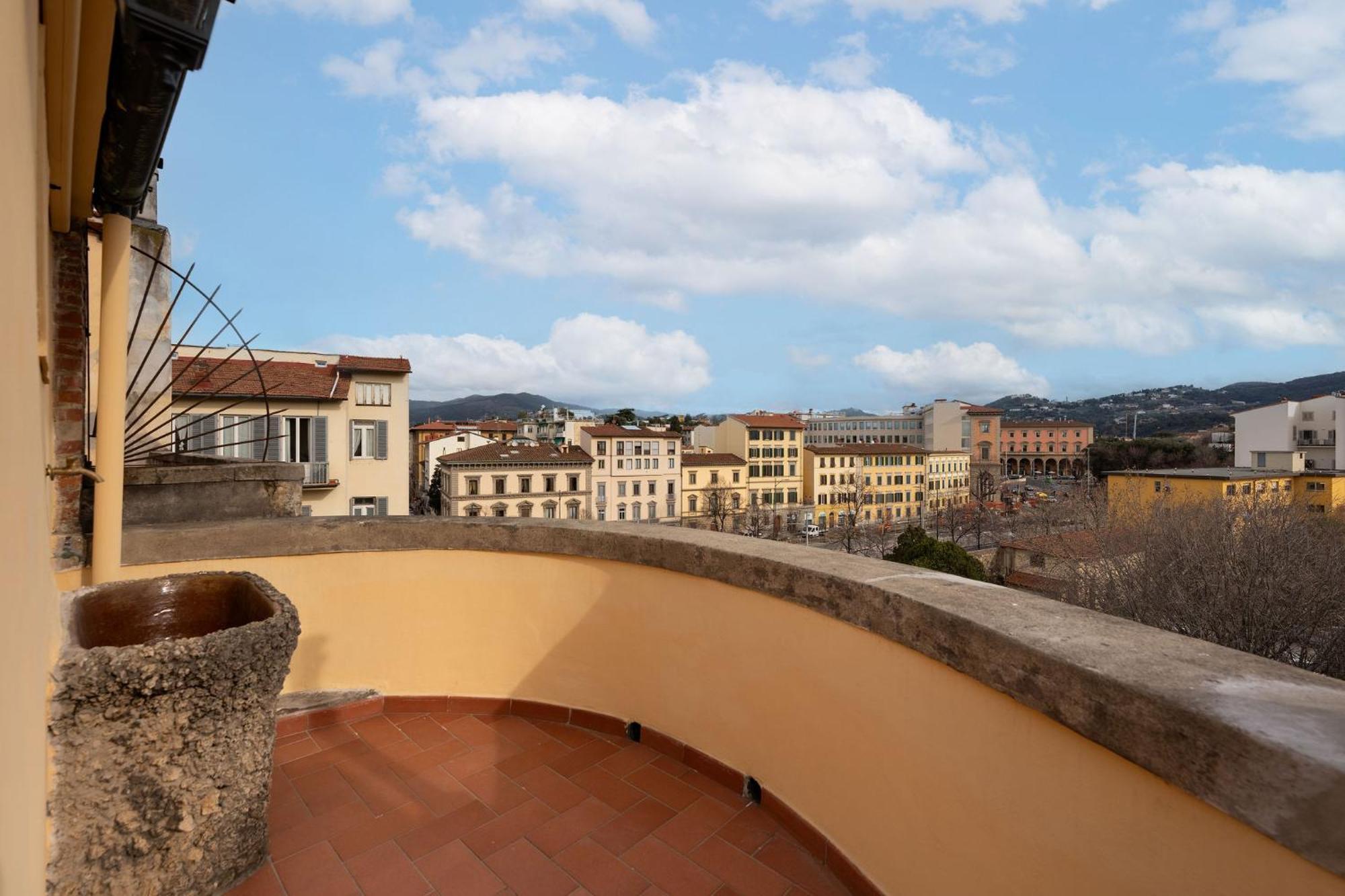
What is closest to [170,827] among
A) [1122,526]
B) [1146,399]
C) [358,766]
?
[358,766]

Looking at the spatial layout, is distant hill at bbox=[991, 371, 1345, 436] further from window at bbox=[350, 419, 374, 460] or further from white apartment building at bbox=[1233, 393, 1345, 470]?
window at bbox=[350, 419, 374, 460]

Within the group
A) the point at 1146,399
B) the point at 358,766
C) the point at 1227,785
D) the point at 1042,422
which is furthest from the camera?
the point at 1146,399

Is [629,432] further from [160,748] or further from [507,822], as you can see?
[160,748]

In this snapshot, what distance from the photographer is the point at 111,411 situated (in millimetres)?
2256

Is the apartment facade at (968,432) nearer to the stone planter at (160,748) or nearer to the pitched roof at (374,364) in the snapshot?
the pitched roof at (374,364)

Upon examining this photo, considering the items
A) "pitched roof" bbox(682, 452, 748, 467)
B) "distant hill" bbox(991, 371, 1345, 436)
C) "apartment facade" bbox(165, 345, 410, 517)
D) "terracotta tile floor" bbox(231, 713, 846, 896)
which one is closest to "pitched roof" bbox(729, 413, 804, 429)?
"pitched roof" bbox(682, 452, 748, 467)

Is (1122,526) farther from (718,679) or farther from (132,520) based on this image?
(132,520)

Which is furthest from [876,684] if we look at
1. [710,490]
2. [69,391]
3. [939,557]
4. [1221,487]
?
[710,490]

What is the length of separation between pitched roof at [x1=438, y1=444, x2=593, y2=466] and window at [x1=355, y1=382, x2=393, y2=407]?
14688 millimetres

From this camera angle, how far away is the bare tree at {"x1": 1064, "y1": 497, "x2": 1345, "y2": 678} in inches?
375

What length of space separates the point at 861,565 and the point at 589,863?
129 centimetres

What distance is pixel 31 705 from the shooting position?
1.21 metres

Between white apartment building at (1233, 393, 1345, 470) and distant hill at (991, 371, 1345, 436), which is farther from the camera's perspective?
distant hill at (991, 371, 1345, 436)

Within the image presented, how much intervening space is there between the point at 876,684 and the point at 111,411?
9.13 ft
